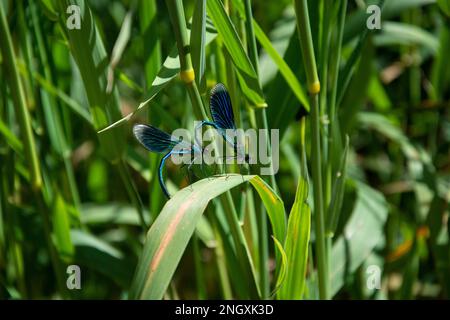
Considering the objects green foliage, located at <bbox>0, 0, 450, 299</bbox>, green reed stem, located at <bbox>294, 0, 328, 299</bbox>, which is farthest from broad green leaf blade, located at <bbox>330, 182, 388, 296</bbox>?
green reed stem, located at <bbox>294, 0, 328, 299</bbox>

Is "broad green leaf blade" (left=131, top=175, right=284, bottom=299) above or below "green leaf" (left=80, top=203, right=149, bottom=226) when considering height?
above

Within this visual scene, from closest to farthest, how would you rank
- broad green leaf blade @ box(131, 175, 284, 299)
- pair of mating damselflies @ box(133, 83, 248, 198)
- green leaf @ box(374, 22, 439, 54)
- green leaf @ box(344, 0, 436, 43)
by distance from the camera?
broad green leaf blade @ box(131, 175, 284, 299), pair of mating damselflies @ box(133, 83, 248, 198), green leaf @ box(344, 0, 436, 43), green leaf @ box(374, 22, 439, 54)

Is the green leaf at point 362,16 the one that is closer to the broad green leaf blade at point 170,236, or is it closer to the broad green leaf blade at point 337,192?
the broad green leaf blade at point 337,192

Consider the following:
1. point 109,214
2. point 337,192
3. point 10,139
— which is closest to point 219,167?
point 337,192

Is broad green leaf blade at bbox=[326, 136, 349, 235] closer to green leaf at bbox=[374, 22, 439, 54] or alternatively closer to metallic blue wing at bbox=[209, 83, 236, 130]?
metallic blue wing at bbox=[209, 83, 236, 130]

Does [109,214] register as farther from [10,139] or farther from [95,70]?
[95,70]

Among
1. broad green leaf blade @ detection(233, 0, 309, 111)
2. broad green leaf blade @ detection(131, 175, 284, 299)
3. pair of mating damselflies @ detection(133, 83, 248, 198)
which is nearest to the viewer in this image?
broad green leaf blade @ detection(131, 175, 284, 299)
